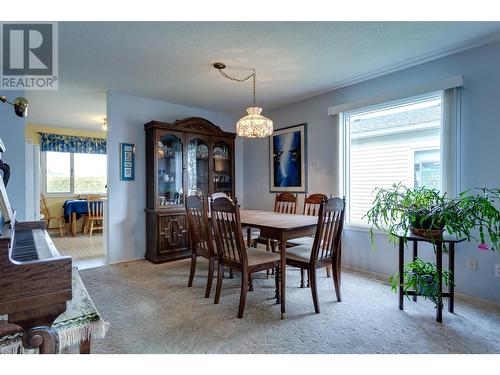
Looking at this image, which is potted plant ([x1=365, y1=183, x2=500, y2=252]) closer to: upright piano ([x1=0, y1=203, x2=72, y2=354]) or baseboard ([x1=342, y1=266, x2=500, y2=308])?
baseboard ([x1=342, y1=266, x2=500, y2=308])

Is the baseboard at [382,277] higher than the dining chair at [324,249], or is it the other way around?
the dining chair at [324,249]

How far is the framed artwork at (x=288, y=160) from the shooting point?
12.7ft

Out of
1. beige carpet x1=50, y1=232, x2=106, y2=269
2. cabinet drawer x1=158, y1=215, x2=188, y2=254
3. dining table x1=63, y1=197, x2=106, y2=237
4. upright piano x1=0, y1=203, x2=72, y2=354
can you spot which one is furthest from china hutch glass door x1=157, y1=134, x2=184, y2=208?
upright piano x1=0, y1=203, x2=72, y2=354

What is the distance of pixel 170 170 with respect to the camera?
395cm

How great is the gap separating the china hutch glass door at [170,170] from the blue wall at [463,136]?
1.86 metres

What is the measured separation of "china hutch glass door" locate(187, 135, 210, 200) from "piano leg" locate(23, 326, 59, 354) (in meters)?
3.24

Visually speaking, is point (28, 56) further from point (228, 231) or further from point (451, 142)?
point (451, 142)

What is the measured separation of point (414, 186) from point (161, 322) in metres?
2.72

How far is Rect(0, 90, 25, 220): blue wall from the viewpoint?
2957 millimetres

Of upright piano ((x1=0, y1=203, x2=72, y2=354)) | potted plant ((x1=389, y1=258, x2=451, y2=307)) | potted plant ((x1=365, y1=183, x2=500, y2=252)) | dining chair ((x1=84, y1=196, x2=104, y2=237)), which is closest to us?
upright piano ((x1=0, y1=203, x2=72, y2=354))

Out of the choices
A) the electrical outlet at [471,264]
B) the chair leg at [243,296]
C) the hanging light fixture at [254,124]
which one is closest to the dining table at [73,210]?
the hanging light fixture at [254,124]

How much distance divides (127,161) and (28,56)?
1533 mm

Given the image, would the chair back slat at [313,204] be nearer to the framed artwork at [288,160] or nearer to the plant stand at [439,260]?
the framed artwork at [288,160]

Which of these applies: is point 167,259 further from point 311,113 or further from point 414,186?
point 414,186
